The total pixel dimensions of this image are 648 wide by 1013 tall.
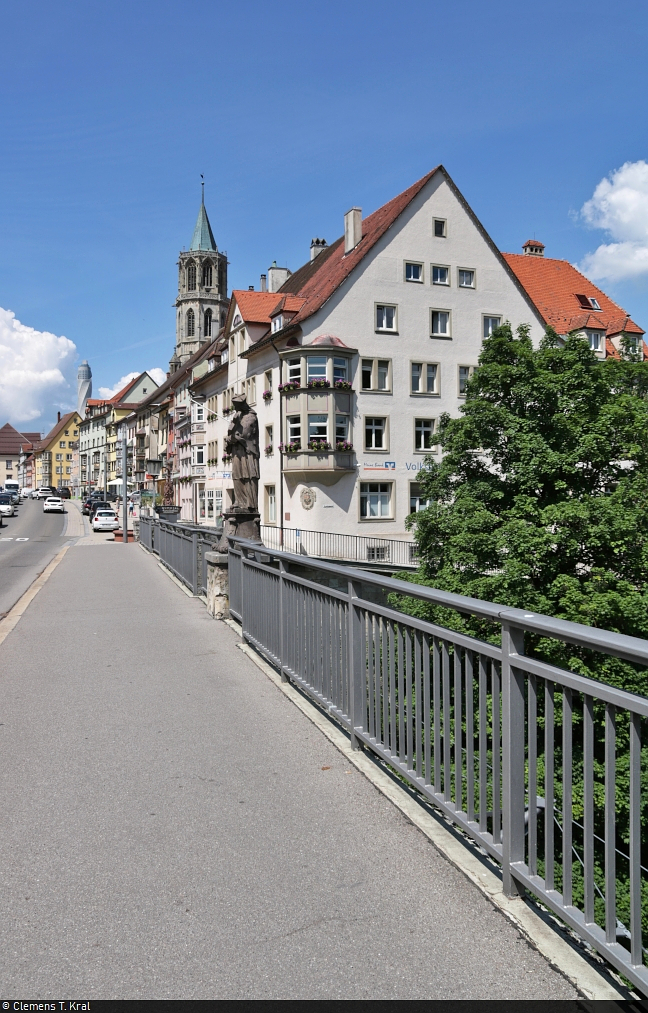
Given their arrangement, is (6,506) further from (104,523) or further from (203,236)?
(203,236)

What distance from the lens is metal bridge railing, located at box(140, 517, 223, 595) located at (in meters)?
13.2

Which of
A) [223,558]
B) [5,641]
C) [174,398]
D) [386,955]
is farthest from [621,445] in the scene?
[174,398]

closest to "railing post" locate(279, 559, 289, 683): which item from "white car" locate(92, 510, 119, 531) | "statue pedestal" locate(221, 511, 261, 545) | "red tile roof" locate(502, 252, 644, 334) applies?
"statue pedestal" locate(221, 511, 261, 545)

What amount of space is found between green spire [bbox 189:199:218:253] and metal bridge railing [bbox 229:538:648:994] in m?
106

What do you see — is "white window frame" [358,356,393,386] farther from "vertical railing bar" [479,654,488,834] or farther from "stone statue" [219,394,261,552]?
"vertical railing bar" [479,654,488,834]

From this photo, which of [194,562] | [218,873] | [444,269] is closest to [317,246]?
[444,269]

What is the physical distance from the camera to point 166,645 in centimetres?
859

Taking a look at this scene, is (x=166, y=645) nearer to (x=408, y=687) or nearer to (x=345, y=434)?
Result: (x=408, y=687)

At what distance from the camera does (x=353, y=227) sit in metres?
38.3

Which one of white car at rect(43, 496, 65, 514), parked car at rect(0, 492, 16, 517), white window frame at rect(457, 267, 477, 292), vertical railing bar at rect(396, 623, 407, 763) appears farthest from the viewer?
white car at rect(43, 496, 65, 514)

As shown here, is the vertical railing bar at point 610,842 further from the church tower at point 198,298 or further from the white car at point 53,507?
the church tower at point 198,298

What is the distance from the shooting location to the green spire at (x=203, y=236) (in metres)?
106

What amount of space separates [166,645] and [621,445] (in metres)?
11.6

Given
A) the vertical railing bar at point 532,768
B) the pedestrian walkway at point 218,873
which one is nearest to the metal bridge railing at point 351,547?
the pedestrian walkway at point 218,873
